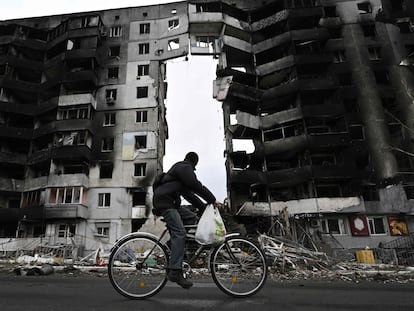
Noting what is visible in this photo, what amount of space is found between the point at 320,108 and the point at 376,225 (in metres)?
12.8

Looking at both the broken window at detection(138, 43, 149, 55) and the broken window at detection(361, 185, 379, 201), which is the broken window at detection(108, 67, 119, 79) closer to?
the broken window at detection(138, 43, 149, 55)

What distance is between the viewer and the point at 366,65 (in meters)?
35.2

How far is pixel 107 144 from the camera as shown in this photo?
120 feet

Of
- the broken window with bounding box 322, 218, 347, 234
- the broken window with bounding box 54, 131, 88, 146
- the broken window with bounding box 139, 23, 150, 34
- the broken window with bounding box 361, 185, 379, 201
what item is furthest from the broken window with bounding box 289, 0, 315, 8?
the broken window with bounding box 54, 131, 88, 146

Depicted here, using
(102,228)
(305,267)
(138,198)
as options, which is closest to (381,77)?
(138,198)

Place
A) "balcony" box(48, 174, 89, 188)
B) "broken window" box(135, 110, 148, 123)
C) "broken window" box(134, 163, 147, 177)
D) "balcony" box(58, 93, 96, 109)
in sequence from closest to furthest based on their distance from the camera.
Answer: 1. "balcony" box(48, 174, 89, 188)
2. "broken window" box(134, 163, 147, 177)
3. "balcony" box(58, 93, 96, 109)
4. "broken window" box(135, 110, 148, 123)

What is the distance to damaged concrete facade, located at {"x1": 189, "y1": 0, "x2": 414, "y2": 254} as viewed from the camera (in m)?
30.0

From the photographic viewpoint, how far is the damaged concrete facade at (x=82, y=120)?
107 feet

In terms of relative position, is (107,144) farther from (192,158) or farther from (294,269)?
(192,158)

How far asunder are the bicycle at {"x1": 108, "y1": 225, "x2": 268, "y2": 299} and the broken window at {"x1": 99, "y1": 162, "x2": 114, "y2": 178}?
105ft

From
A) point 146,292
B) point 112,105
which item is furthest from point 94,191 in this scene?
point 146,292

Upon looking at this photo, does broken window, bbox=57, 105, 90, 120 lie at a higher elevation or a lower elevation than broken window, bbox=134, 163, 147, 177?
higher

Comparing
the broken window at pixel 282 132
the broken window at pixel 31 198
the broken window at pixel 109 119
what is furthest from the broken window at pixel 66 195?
the broken window at pixel 282 132

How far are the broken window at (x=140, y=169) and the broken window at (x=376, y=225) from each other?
77.4 feet
